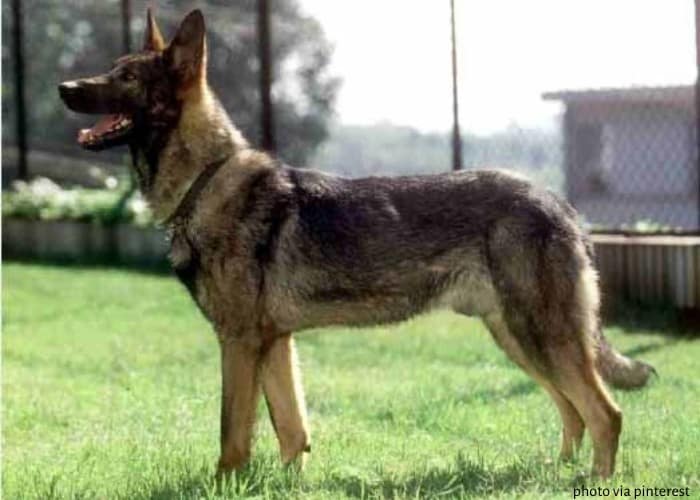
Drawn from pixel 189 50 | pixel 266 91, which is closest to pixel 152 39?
pixel 189 50

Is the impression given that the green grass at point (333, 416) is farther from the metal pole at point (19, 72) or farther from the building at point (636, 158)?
the metal pole at point (19, 72)

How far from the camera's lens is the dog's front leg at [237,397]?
4.59 meters

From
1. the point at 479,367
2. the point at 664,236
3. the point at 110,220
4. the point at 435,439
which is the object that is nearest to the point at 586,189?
the point at 664,236

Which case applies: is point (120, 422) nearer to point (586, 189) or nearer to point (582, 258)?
point (582, 258)

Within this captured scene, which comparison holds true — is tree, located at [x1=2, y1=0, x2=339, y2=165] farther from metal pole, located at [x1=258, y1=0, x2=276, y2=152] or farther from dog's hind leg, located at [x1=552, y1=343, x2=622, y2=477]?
dog's hind leg, located at [x1=552, y1=343, x2=622, y2=477]

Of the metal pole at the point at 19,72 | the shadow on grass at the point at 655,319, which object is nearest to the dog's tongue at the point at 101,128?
the shadow on grass at the point at 655,319

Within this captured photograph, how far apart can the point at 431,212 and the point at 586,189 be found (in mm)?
6282

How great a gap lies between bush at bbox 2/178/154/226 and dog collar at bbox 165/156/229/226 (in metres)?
7.95

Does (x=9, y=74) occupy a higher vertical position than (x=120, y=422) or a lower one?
higher

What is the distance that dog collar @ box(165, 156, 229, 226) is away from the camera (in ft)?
15.6

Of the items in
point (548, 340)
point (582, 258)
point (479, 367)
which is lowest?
point (479, 367)

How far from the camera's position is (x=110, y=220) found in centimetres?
1288

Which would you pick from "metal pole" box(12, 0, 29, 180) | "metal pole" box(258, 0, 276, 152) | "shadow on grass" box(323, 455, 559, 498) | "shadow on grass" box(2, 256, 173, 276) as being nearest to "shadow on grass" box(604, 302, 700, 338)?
"metal pole" box(258, 0, 276, 152)

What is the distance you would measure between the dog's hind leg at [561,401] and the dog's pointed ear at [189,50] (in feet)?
4.89
